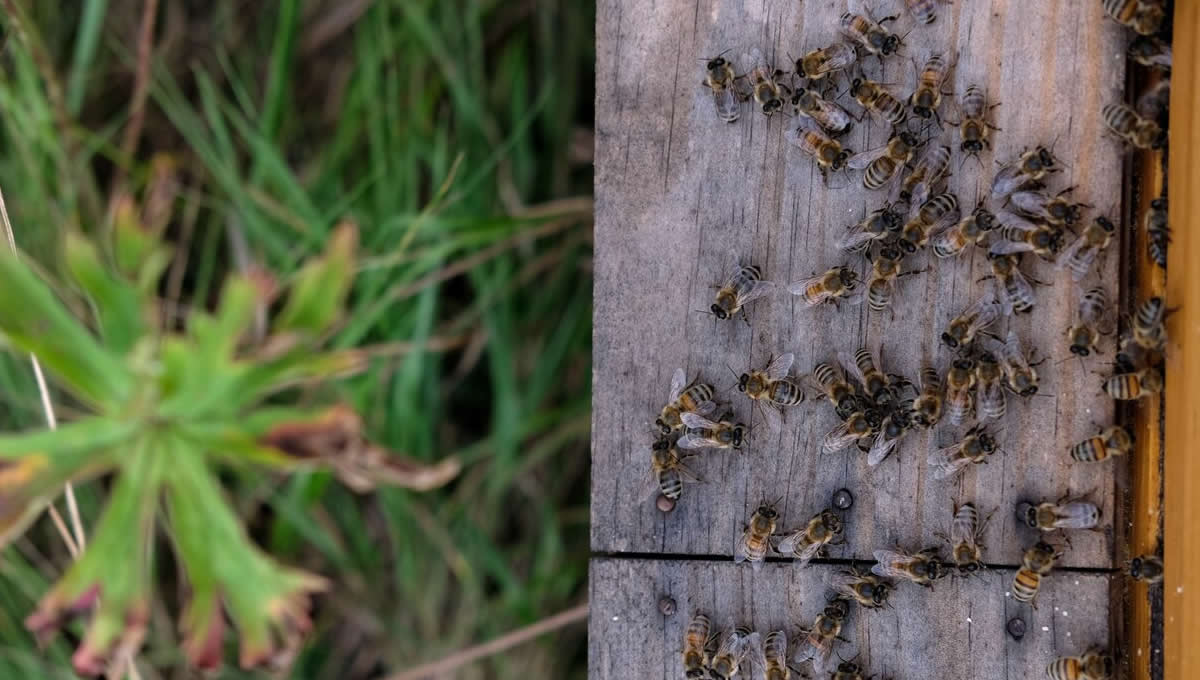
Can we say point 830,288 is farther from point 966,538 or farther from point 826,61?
point 966,538

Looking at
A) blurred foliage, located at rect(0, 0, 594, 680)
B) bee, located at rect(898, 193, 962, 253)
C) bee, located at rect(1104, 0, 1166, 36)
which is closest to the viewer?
bee, located at rect(1104, 0, 1166, 36)

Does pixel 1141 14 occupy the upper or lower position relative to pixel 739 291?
upper

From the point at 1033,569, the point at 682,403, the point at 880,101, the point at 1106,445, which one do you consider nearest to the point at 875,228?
the point at 880,101

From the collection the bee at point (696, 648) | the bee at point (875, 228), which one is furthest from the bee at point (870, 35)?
the bee at point (696, 648)

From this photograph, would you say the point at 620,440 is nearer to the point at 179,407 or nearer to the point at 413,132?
the point at 179,407

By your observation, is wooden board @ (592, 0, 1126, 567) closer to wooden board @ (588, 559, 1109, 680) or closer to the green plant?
wooden board @ (588, 559, 1109, 680)

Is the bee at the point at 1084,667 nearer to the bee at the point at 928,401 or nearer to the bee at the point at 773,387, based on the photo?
the bee at the point at 928,401

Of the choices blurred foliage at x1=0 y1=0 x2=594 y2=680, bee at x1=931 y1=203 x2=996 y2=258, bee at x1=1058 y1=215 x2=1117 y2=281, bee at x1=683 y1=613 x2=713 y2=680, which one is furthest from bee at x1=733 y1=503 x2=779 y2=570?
blurred foliage at x1=0 y1=0 x2=594 y2=680
